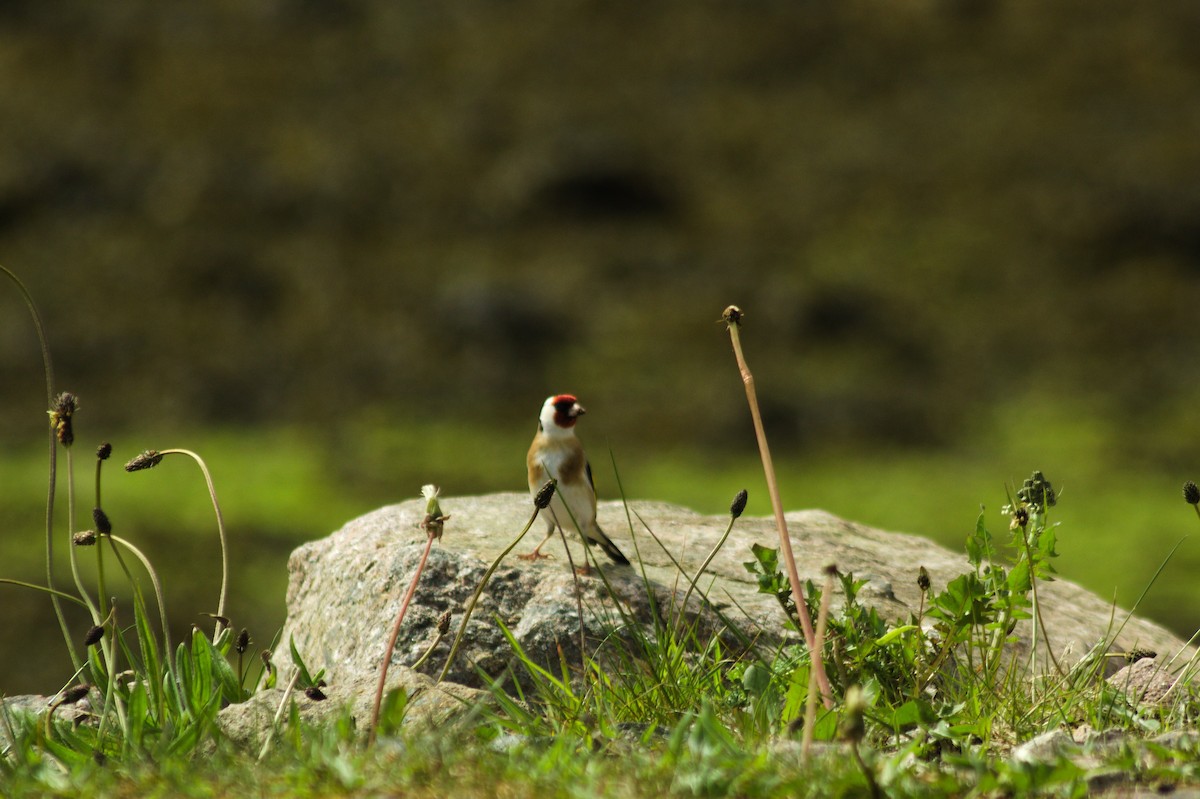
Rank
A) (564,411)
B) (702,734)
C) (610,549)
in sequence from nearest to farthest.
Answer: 1. (702,734)
2. (610,549)
3. (564,411)

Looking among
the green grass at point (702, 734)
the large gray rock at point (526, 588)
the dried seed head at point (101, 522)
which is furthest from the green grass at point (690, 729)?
the dried seed head at point (101, 522)

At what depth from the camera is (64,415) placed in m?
3.19

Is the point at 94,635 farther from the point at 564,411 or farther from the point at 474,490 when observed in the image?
the point at 474,490

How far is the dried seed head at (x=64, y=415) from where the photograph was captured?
318 cm

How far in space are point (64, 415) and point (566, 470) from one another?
1.60 meters

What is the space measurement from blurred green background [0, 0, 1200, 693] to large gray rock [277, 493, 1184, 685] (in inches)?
214

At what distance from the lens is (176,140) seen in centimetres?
1988

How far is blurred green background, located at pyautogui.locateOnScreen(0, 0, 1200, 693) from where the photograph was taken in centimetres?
1241

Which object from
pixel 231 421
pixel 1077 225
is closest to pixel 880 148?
pixel 1077 225

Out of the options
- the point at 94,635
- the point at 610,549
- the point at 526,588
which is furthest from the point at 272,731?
the point at 610,549

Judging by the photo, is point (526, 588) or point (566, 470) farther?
point (566, 470)

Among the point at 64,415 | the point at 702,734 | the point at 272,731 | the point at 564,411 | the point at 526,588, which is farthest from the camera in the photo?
the point at 564,411

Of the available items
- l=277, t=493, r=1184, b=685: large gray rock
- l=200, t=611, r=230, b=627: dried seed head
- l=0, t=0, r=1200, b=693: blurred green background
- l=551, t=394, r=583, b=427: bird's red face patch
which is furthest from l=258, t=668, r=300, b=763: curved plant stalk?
l=0, t=0, r=1200, b=693: blurred green background

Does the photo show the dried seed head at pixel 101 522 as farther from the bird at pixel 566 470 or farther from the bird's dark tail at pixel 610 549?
the bird's dark tail at pixel 610 549
